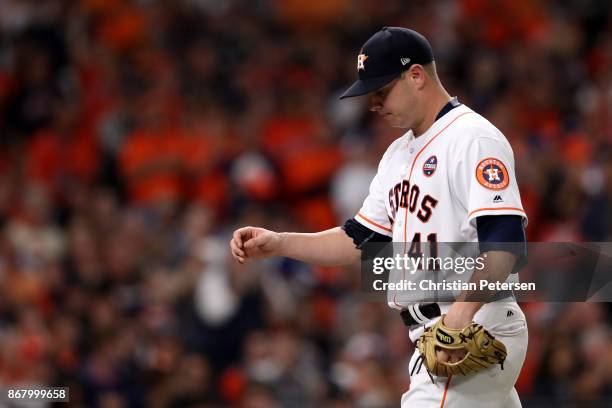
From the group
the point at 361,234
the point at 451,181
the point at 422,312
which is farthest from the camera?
the point at 361,234

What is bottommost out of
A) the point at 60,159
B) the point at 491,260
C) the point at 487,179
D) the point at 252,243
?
the point at 491,260

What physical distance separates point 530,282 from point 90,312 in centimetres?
406

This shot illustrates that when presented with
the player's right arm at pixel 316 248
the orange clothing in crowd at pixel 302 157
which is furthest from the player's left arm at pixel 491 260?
the orange clothing in crowd at pixel 302 157

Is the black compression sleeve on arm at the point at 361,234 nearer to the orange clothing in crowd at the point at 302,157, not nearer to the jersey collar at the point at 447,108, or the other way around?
the jersey collar at the point at 447,108

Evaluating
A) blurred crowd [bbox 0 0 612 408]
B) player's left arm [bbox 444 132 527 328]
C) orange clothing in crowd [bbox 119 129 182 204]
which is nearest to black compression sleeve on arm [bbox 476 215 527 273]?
player's left arm [bbox 444 132 527 328]

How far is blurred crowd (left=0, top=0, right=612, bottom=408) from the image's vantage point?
6.97m

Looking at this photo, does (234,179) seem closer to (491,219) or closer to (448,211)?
(448,211)

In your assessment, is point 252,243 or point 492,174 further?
point 252,243

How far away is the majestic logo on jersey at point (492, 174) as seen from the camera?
3.46m

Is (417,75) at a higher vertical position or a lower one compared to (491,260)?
higher

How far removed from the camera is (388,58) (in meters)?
3.69

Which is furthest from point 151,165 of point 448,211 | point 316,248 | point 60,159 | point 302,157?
point 448,211

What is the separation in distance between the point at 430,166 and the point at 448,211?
0.16 m

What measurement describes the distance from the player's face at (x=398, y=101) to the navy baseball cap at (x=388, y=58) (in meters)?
0.04
